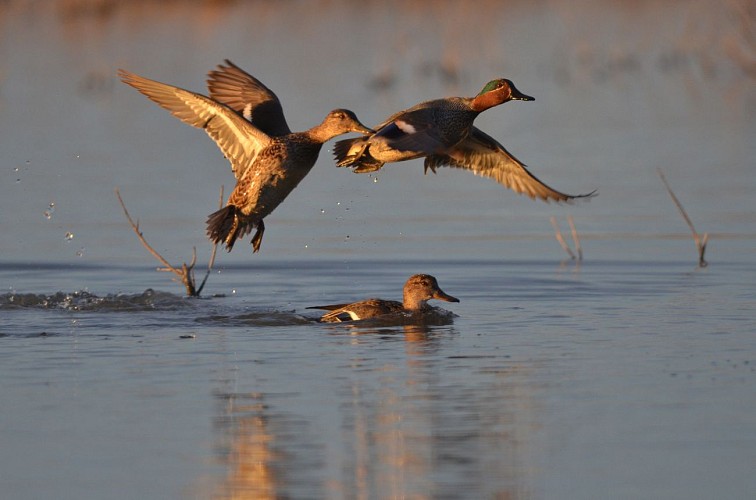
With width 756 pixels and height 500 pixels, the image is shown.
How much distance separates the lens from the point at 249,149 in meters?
8.97

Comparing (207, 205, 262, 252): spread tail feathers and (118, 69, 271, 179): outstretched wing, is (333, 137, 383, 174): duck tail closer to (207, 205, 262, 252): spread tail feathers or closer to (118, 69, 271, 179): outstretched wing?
(118, 69, 271, 179): outstretched wing

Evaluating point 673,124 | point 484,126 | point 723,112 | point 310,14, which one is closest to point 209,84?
point 484,126

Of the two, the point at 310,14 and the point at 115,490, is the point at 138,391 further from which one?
the point at 310,14

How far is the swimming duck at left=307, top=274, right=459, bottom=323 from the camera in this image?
902cm

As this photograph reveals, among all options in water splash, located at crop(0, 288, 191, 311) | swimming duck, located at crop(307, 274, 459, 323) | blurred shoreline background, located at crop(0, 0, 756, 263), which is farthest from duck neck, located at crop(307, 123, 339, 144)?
blurred shoreline background, located at crop(0, 0, 756, 263)

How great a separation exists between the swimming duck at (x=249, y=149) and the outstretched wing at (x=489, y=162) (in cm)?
74

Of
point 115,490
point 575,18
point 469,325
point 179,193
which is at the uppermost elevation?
point 575,18

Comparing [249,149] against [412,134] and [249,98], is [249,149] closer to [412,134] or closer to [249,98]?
[249,98]

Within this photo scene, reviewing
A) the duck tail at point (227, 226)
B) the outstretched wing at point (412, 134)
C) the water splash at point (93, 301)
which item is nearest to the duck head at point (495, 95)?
the outstretched wing at point (412, 134)

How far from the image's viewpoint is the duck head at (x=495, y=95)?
26.8ft

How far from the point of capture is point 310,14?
33.2 metres

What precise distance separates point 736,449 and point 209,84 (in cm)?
516

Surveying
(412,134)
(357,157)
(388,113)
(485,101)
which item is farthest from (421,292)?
(388,113)

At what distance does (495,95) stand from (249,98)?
1.97m
